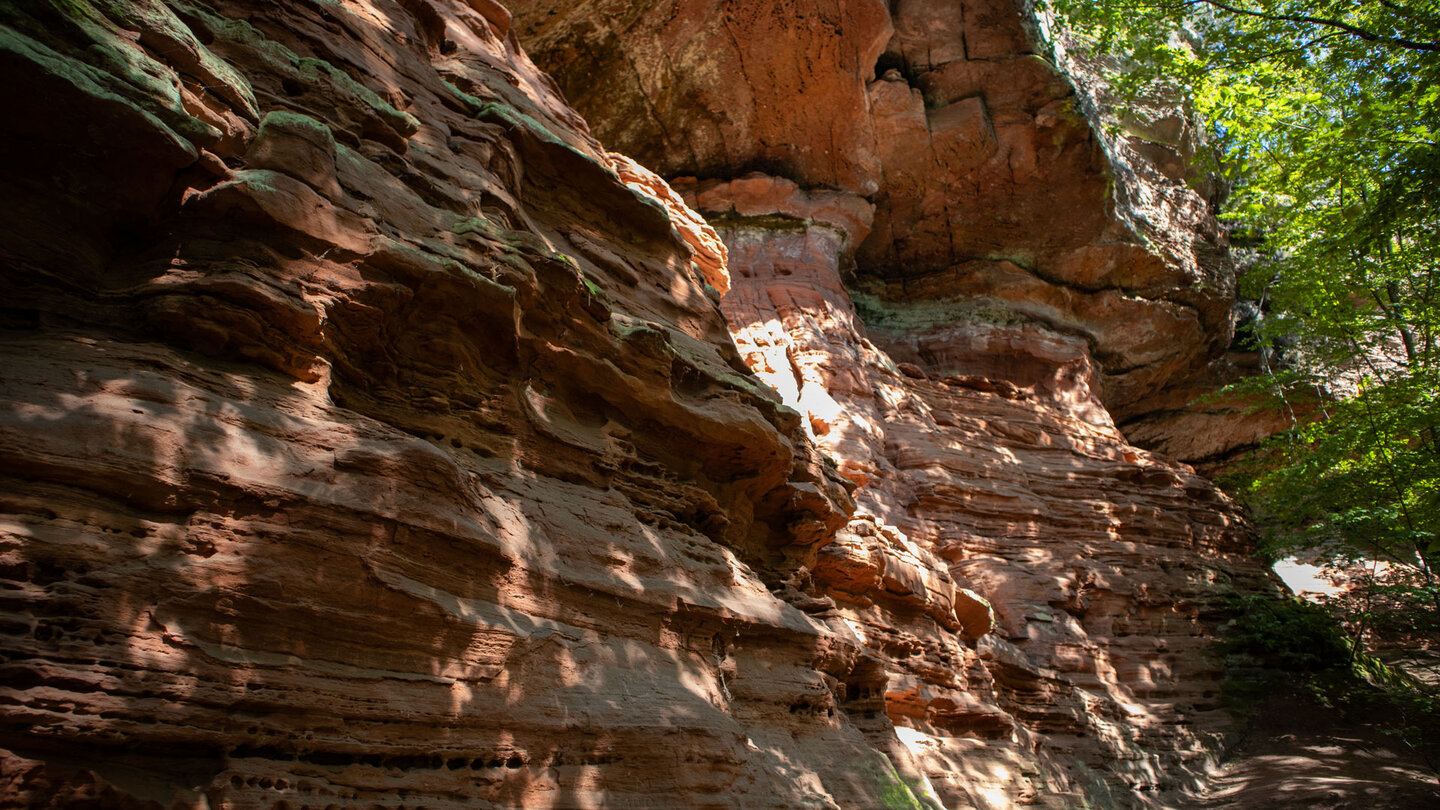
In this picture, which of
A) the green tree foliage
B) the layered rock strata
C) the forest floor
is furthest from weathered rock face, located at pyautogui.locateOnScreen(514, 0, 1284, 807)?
the green tree foliage

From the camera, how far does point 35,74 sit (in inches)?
193

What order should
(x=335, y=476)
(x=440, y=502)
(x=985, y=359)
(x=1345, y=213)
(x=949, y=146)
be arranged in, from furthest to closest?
(x=985, y=359) → (x=949, y=146) → (x=1345, y=213) → (x=440, y=502) → (x=335, y=476)

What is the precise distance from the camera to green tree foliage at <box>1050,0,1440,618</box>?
11.5m

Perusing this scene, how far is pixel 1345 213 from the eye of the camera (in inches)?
655

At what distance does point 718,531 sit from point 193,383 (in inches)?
210

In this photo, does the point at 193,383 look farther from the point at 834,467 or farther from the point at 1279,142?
the point at 1279,142

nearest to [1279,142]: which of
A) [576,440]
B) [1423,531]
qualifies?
[1423,531]

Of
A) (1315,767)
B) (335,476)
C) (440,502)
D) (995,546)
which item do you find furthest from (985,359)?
(335,476)

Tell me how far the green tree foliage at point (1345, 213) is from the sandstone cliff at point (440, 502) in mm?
3874

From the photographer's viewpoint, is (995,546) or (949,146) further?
(949,146)

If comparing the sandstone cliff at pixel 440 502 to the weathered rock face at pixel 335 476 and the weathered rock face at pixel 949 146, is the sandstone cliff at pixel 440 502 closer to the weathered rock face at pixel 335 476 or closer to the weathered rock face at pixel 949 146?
the weathered rock face at pixel 335 476

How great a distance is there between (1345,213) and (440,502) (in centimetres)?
1880

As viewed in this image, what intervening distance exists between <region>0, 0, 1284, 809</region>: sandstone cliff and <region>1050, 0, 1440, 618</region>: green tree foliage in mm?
3874

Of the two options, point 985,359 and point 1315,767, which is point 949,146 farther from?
point 1315,767
